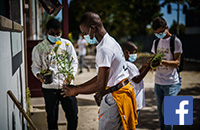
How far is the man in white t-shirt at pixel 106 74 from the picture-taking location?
2445 millimetres

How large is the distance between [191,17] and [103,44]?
45363 millimetres

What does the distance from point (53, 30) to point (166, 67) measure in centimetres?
182

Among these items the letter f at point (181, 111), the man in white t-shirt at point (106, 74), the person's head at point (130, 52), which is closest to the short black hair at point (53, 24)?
the person's head at point (130, 52)

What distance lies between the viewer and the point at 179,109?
10.8ft

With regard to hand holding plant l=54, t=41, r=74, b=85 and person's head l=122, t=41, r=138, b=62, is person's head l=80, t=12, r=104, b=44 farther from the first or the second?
person's head l=122, t=41, r=138, b=62

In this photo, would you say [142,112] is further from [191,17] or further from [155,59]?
[191,17]

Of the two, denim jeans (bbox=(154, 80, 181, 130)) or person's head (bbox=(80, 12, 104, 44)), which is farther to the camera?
denim jeans (bbox=(154, 80, 181, 130))

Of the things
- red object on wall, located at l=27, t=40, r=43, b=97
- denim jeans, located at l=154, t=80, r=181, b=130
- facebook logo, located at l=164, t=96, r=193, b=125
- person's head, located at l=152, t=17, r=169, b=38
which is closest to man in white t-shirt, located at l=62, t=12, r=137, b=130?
facebook logo, located at l=164, t=96, r=193, b=125

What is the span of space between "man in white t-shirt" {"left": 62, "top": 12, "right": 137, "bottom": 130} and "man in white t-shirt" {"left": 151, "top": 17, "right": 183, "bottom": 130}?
146 cm

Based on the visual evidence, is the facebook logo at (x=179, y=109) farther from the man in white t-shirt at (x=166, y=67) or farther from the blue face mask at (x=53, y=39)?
the blue face mask at (x=53, y=39)

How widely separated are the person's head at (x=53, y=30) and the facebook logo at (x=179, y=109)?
1.81m

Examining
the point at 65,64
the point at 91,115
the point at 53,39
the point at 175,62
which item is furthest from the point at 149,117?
the point at 53,39

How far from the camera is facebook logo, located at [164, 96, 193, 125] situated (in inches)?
129

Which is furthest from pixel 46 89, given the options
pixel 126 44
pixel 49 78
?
pixel 126 44
